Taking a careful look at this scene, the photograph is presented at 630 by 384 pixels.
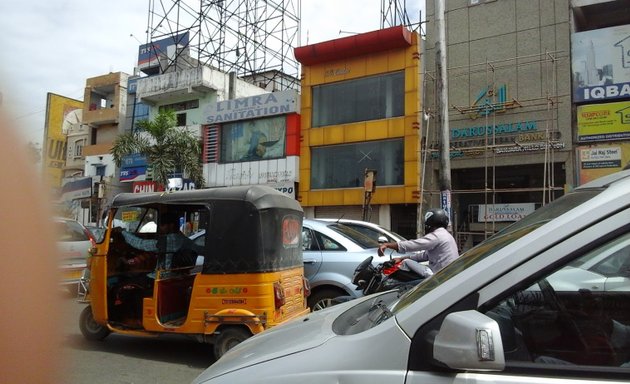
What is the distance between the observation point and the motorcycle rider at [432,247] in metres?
5.35

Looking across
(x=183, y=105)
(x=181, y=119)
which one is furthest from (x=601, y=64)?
(x=183, y=105)

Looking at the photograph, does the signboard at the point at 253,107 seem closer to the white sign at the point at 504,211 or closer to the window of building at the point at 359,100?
the window of building at the point at 359,100

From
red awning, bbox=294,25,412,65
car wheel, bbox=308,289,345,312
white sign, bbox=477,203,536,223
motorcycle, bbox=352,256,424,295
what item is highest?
red awning, bbox=294,25,412,65

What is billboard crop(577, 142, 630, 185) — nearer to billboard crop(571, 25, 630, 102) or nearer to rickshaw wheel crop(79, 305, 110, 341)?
billboard crop(571, 25, 630, 102)

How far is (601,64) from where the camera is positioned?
1672 cm

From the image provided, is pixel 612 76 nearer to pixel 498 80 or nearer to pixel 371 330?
pixel 498 80

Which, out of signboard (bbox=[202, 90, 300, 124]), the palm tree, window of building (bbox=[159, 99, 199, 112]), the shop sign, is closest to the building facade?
the shop sign

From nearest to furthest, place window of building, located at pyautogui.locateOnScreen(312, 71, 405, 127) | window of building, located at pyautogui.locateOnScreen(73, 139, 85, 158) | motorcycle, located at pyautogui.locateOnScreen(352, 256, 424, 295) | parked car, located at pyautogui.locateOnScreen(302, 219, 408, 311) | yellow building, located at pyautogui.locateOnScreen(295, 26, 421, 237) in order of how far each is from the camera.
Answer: motorcycle, located at pyautogui.locateOnScreen(352, 256, 424, 295) → parked car, located at pyautogui.locateOnScreen(302, 219, 408, 311) → yellow building, located at pyautogui.locateOnScreen(295, 26, 421, 237) → window of building, located at pyautogui.locateOnScreen(312, 71, 405, 127) → window of building, located at pyautogui.locateOnScreen(73, 139, 85, 158)

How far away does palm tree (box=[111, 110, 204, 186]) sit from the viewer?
76.3 ft

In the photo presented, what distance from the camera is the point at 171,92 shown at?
94.2 ft

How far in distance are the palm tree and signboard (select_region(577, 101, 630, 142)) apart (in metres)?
16.6

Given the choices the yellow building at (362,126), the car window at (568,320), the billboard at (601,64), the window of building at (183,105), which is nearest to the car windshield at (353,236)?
the car window at (568,320)

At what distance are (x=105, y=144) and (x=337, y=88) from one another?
19.3 meters

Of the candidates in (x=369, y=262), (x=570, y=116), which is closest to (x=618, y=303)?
(x=369, y=262)
